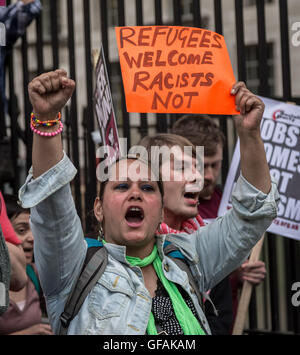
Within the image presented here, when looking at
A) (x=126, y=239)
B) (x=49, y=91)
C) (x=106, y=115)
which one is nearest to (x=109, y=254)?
(x=126, y=239)

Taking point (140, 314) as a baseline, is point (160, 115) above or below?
above

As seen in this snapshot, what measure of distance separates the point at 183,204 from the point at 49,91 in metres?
1.11

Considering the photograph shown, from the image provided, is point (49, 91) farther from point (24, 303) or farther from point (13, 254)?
point (24, 303)

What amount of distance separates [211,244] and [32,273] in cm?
172

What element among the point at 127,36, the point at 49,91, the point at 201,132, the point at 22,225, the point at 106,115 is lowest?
the point at 22,225

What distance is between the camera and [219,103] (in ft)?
7.73

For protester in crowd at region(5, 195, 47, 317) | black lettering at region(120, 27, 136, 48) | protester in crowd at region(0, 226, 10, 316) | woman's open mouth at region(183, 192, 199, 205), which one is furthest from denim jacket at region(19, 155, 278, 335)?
protester in crowd at region(5, 195, 47, 317)

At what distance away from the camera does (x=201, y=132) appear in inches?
142

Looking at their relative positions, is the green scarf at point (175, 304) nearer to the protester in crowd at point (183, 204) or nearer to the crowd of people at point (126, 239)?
the crowd of people at point (126, 239)

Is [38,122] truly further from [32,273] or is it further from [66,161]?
[32,273]

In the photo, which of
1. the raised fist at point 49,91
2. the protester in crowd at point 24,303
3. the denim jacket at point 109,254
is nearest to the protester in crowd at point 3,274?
the denim jacket at point 109,254

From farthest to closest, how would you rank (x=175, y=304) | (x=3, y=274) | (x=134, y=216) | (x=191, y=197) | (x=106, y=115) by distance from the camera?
(x=106, y=115)
(x=191, y=197)
(x=134, y=216)
(x=175, y=304)
(x=3, y=274)

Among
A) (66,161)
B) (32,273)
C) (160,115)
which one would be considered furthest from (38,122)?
(160,115)

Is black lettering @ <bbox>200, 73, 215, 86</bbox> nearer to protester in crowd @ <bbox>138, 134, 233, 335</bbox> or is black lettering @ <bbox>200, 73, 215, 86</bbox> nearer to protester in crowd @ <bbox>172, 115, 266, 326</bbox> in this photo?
protester in crowd @ <bbox>138, 134, 233, 335</bbox>
